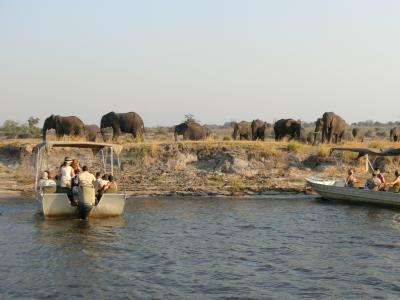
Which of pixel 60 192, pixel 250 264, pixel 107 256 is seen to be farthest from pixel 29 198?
pixel 250 264

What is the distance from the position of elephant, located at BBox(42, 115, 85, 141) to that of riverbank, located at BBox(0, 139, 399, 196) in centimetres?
444

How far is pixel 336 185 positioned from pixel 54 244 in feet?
47.8

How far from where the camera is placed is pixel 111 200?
20.3 metres

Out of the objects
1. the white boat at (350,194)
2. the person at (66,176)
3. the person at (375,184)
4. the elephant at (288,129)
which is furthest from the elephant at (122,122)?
the person at (66,176)

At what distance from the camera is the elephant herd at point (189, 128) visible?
37.9 metres

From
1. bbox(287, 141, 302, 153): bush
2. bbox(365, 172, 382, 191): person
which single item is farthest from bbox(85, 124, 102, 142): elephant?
bbox(365, 172, 382, 191): person

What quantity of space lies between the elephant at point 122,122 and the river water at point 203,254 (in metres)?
16.6

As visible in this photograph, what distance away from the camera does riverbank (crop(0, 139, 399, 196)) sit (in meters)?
29.3

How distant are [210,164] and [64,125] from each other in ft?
35.8

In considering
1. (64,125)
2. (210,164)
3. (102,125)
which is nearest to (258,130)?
(102,125)

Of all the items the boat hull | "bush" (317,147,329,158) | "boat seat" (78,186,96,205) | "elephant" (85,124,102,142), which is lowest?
the boat hull

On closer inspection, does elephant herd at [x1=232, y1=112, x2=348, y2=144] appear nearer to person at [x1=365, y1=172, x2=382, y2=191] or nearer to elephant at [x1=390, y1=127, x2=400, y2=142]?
Answer: elephant at [x1=390, y1=127, x2=400, y2=142]

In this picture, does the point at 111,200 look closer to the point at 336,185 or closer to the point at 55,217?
the point at 55,217

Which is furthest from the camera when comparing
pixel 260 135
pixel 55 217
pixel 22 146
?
pixel 260 135
